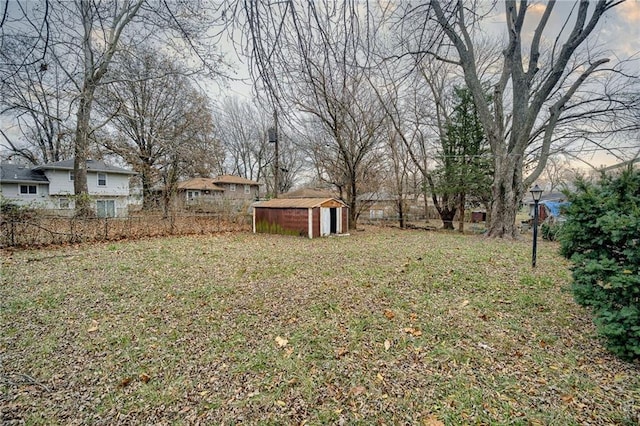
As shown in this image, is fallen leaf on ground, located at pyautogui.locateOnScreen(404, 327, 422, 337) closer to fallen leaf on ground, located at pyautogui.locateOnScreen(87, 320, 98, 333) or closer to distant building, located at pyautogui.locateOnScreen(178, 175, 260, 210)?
fallen leaf on ground, located at pyautogui.locateOnScreen(87, 320, 98, 333)

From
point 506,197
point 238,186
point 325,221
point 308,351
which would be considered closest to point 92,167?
point 238,186

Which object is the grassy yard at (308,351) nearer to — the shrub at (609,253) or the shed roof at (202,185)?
the shrub at (609,253)

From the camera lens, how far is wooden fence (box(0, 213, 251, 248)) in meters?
7.02

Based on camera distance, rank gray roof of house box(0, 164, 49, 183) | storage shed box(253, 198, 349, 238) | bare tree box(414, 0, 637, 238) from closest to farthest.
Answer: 1. bare tree box(414, 0, 637, 238)
2. storage shed box(253, 198, 349, 238)
3. gray roof of house box(0, 164, 49, 183)

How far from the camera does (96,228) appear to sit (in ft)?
27.3

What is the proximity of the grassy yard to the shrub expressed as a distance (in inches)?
13.1

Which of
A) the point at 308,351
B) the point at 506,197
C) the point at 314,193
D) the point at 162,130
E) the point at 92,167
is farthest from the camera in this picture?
the point at 314,193

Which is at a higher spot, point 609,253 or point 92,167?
point 92,167

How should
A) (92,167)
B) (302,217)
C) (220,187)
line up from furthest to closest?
(220,187), (92,167), (302,217)

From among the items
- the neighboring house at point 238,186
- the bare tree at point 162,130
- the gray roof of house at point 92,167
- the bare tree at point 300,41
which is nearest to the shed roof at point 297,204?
the bare tree at point 162,130

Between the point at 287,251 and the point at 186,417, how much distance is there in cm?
550

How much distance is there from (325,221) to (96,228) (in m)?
7.81

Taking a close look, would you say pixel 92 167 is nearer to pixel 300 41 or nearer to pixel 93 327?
pixel 93 327

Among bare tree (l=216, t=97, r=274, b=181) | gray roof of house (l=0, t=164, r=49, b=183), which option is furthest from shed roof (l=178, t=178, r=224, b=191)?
gray roof of house (l=0, t=164, r=49, b=183)
